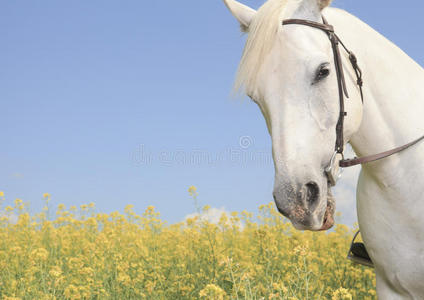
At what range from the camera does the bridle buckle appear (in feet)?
7.83

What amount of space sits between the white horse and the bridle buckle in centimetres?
4

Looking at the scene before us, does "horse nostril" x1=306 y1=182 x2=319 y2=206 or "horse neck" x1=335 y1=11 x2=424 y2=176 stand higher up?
"horse neck" x1=335 y1=11 x2=424 y2=176

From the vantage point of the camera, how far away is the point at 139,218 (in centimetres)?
751

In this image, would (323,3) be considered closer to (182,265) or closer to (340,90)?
(340,90)

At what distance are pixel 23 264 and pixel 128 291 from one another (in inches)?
80.6

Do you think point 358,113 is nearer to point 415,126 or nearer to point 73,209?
point 415,126

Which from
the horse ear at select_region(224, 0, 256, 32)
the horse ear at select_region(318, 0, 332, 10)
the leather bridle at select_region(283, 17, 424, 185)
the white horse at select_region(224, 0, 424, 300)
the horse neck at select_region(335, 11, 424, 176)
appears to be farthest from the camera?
the horse ear at select_region(224, 0, 256, 32)

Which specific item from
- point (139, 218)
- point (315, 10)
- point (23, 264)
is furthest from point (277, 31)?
point (139, 218)

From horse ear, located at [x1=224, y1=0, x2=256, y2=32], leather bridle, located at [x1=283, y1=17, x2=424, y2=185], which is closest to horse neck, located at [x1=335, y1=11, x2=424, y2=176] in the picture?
leather bridle, located at [x1=283, y1=17, x2=424, y2=185]

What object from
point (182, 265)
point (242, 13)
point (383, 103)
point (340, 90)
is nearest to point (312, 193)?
point (340, 90)

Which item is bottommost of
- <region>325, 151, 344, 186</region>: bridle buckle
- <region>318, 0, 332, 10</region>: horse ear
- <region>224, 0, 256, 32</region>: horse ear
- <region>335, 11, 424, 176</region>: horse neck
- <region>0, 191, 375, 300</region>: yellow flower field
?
<region>0, 191, 375, 300</region>: yellow flower field

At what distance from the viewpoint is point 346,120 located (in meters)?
2.46

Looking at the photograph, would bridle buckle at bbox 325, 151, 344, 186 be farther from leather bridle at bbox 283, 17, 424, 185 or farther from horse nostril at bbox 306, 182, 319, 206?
horse nostril at bbox 306, 182, 319, 206

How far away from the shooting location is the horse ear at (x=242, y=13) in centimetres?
288
